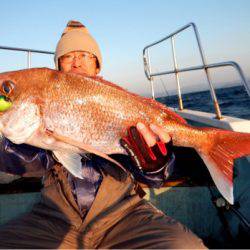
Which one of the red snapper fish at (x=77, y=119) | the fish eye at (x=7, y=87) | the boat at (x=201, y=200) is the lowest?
the boat at (x=201, y=200)

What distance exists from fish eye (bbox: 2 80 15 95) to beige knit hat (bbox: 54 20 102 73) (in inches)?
48.9

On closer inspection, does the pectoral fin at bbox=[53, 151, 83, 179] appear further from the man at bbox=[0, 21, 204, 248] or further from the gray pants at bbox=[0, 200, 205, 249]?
the gray pants at bbox=[0, 200, 205, 249]

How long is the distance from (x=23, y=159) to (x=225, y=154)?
66.2 inches

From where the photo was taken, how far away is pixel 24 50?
5770 mm

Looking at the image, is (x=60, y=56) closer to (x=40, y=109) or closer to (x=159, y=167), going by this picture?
(x=40, y=109)

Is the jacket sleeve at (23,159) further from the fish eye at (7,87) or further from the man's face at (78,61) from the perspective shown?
the man's face at (78,61)

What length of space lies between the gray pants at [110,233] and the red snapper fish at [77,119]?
1.59 feet

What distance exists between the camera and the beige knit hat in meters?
3.45

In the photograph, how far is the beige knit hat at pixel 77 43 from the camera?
345 cm

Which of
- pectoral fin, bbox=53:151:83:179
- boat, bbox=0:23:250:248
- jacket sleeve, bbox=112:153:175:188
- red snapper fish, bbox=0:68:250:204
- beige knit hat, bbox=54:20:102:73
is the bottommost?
boat, bbox=0:23:250:248

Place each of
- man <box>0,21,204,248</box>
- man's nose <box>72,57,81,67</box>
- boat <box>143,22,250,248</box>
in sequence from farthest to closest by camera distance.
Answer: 1. man's nose <box>72,57,81,67</box>
2. boat <box>143,22,250,248</box>
3. man <box>0,21,204,248</box>

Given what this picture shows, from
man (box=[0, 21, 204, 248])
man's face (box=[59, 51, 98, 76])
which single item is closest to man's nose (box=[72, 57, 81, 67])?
man's face (box=[59, 51, 98, 76])

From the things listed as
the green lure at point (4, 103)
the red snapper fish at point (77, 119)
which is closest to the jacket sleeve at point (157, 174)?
the red snapper fish at point (77, 119)

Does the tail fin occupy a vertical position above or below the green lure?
below
